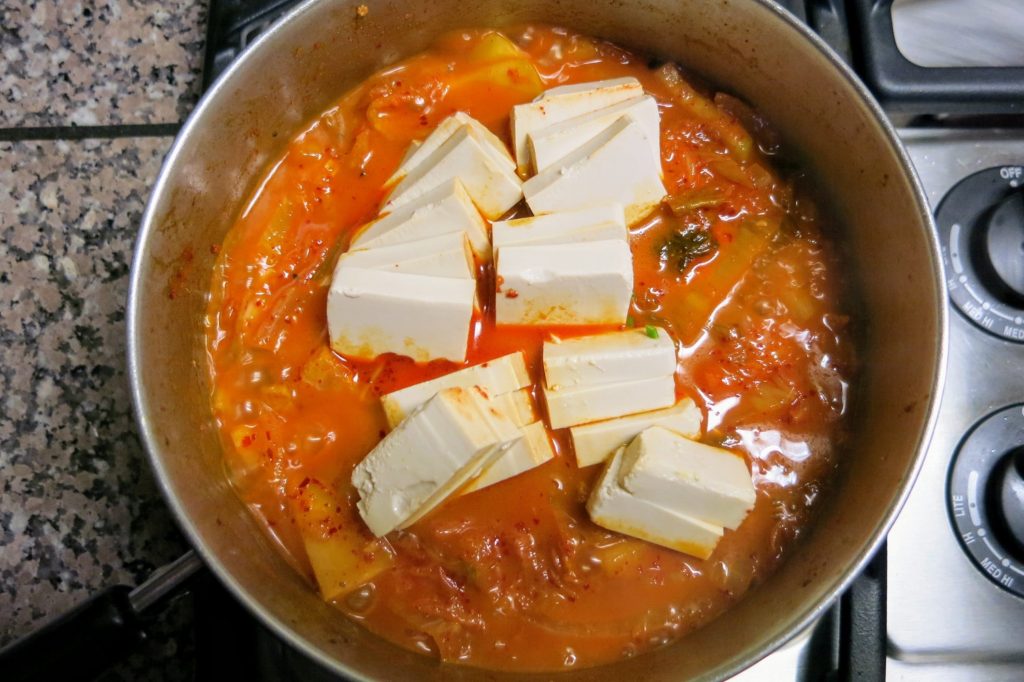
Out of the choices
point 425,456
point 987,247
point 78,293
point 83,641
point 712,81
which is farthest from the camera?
point 712,81

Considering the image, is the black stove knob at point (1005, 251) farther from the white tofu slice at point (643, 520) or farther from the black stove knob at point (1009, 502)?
the white tofu slice at point (643, 520)

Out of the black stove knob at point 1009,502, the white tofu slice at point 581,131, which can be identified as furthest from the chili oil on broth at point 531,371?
the black stove knob at point 1009,502

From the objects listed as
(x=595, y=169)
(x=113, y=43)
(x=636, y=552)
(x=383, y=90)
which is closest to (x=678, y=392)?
(x=636, y=552)

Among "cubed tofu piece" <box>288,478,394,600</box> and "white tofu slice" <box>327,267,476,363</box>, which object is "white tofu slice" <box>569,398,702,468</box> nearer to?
"white tofu slice" <box>327,267,476,363</box>

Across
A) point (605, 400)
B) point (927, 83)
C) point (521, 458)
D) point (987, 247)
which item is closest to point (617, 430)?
point (605, 400)

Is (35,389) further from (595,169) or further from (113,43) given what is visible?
(595,169)

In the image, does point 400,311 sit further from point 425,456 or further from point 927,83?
point 927,83
